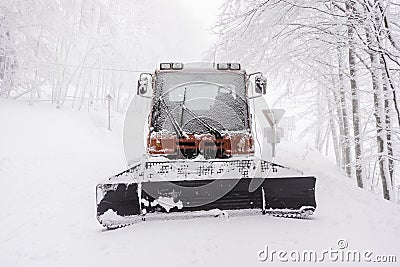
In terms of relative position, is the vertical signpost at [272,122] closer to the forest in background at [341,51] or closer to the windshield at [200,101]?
the forest in background at [341,51]

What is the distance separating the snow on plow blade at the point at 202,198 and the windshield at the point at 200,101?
54.5 inches

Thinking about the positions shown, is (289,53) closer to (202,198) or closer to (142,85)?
(142,85)

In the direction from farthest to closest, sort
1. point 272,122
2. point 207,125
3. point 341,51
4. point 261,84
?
1. point 272,122
2. point 341,51
3. point 261,84
4. point 207,125

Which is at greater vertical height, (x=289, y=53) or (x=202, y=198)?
(x=289, y=53)

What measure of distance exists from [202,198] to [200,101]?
206 cm

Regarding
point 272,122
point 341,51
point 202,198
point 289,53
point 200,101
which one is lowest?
point 202,198

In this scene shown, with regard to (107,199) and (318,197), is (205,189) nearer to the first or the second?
(107,199)

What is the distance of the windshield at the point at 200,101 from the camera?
5637mm

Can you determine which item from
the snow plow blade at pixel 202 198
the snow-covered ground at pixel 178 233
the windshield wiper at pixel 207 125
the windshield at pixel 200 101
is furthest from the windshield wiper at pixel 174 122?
the snow-covered ground at pixel 178 233

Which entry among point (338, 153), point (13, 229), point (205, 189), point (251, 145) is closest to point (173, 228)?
point (205, 189)

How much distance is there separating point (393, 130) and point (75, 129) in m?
14.6

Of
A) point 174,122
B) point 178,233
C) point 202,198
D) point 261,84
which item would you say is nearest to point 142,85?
point 174,122

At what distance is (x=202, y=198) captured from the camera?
14.5 ft

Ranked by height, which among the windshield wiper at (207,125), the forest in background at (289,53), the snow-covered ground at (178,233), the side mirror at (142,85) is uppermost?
the forest in background at (289,53)
